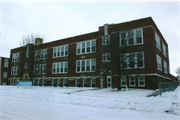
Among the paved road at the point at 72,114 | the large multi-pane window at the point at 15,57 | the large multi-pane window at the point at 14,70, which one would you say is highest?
Result: the large multi-pane window at the point at 15,57

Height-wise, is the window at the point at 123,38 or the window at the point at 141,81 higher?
the window at the point at 123,38

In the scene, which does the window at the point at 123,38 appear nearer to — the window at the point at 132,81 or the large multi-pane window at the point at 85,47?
the window at the point at 132,81

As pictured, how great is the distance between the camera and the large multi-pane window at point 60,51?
111 ft

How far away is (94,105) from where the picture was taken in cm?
1096

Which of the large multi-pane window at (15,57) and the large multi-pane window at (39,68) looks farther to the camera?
the large multi-pane window at (15,57)

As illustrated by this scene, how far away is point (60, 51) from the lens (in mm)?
34656

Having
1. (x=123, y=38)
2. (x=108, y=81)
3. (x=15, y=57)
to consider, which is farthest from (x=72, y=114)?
(x=15, y=57)

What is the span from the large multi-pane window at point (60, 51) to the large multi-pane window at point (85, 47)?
3358mm

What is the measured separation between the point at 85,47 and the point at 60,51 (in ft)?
22.8

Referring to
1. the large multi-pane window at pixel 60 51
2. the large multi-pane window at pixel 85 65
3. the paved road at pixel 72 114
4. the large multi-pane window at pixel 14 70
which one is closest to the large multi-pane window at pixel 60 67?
the large multi-pane window at pixel 60 51

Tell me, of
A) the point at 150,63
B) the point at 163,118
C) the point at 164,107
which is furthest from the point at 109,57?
the point at 163,118

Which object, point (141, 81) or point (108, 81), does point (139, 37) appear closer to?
point (141, 81)

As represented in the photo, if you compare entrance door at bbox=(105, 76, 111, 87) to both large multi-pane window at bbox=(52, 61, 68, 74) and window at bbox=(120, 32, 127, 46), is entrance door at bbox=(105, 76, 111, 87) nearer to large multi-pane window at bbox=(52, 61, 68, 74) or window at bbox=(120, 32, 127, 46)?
window at bbox=(120, 32, 127, 46)

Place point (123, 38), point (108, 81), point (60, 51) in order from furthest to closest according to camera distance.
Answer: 1. point (60, 51)
2. point (108, 81)
3. point (123, 38)
